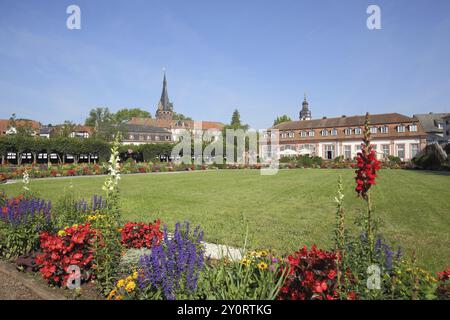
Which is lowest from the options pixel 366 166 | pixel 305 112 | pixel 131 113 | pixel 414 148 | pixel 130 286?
pixel 130 286

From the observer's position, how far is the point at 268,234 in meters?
6.08

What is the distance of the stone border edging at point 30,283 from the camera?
10.9 ft

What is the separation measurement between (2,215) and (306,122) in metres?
56.2

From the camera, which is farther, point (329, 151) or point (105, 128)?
point (105, 128)

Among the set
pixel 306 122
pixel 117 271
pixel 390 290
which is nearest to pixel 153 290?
pixel 117 271

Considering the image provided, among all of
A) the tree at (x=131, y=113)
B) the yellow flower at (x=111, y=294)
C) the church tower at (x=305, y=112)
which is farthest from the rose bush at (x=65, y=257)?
the tree at (x=131, y=113)

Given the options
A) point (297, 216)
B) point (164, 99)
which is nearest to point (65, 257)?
point (297, 216)

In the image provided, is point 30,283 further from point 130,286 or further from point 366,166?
point 366,166

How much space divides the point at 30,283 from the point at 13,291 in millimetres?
183

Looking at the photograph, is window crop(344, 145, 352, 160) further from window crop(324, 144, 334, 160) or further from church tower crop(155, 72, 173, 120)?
church tower crop(155, 72, 173, 120)

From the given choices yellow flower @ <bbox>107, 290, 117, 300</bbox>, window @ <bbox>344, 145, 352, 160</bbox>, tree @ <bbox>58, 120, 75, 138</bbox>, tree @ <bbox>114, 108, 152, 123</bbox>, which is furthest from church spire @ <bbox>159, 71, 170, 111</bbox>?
yellow flower @ <bbox>107, 290, 117, 300</bbox>

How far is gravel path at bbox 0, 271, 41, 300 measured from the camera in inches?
132

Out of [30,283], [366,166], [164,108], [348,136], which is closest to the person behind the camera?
[366,166]

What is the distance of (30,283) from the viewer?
362 centimetres
